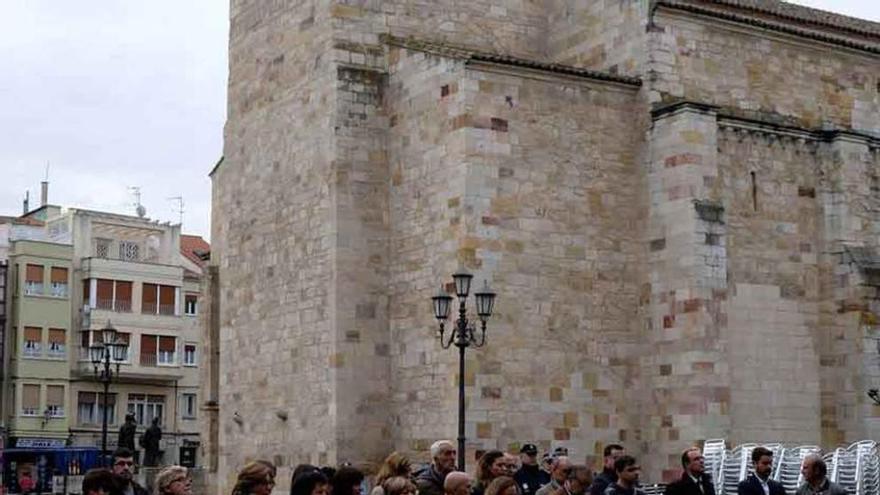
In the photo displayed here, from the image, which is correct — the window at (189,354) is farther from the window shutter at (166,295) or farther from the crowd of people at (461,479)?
the crowd of people at (461,479)

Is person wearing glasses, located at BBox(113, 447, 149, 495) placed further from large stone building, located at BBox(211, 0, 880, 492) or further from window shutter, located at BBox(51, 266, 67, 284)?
window shutter, located at BBox(51, 266, 67, 284)

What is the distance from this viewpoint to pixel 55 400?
5234cm

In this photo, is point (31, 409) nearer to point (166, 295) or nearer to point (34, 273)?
point (34, 273)

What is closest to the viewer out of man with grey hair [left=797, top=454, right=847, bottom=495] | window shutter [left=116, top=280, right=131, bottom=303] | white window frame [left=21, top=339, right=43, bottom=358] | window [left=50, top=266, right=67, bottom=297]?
man with grey hair [left=797, top=454, right=847, bottom=495]

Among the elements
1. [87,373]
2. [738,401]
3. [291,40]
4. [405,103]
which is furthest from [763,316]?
[87,373]

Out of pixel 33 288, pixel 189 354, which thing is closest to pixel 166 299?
pixel 189 354

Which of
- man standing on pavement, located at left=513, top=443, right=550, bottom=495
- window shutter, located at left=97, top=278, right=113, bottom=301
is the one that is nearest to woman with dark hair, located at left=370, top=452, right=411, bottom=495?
man standing on pavement, located at left=513, top=443, right=550, bottom=495

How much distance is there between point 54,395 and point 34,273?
4417mm

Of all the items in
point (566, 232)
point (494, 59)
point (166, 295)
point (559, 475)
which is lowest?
point (559, 475)

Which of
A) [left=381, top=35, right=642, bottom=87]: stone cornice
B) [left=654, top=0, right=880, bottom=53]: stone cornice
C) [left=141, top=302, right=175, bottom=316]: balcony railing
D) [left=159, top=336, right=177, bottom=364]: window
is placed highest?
[left=654, top=0, right=880, bottom=53]: stone cornice

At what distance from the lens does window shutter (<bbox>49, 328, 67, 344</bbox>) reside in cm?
5281

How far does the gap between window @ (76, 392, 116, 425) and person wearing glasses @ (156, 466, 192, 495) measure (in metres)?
44.2

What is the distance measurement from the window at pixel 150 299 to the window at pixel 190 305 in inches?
59.6

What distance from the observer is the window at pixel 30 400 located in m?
51.3
